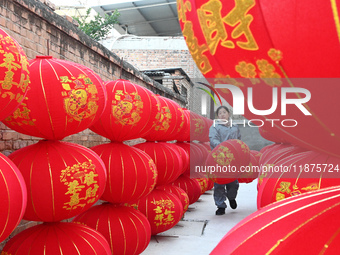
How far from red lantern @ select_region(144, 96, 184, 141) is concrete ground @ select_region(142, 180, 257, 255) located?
113 centimetres

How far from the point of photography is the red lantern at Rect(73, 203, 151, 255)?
278 cm

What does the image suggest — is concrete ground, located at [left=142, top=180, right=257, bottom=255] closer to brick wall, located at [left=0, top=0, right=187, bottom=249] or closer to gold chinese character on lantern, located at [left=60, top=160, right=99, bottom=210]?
brick wall, located at [left=0, top=0, right=187, bottom=249]

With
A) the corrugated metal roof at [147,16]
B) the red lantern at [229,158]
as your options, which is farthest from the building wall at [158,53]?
the red lantern at [229,158]

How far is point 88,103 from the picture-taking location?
79.8 inches

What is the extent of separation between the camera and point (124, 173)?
270 cm

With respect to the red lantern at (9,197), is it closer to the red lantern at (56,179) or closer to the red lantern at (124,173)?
the red lantern at (56,179)

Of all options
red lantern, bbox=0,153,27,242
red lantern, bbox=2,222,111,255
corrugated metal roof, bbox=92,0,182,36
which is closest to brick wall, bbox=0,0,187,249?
red lantern, bbox=2,222,111,255

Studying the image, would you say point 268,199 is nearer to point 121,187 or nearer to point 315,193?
point 315,193

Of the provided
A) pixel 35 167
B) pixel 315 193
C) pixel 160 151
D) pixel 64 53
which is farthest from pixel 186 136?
pixel 315 193

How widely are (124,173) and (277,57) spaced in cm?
221

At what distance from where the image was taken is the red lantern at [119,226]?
2.78m

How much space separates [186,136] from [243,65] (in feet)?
15.5

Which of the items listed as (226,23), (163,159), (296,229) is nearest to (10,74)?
(226,23)

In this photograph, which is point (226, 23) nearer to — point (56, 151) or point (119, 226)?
point (56, 151)
